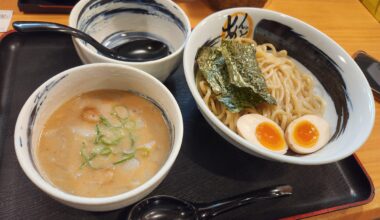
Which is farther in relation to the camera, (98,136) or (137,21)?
(137,21)

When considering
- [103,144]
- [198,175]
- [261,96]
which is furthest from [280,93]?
[103,144]

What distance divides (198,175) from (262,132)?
0.91ft

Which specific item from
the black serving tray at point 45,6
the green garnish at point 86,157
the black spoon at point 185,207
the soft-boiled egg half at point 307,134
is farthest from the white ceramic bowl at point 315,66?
the black serving tray at point 45,6

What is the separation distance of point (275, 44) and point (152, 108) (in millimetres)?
695

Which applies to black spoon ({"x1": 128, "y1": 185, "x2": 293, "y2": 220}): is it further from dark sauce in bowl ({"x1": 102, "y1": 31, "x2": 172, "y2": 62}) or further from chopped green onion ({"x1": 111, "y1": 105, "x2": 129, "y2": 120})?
dark sauce in bowl ({"x1": 102, "y1": 31, "x2": 172, "y2": 62})

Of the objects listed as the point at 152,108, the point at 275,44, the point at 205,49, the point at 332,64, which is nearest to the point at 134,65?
the point at 152,108

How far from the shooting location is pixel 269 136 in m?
1.09

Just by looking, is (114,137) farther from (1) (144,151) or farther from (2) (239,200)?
(2) (239,200)

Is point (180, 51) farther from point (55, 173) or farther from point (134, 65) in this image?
point (55, 173)

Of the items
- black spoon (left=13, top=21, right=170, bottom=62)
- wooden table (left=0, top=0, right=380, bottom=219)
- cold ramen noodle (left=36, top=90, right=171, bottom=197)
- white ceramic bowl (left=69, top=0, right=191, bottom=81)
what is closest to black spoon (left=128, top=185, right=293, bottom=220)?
cold ramen noodle (left=36, top=90, right=171, bottom=197)

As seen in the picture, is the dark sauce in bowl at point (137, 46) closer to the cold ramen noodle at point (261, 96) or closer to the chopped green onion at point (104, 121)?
the cold ramen noodle at point (261, 96)

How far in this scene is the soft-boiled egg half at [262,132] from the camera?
106cm

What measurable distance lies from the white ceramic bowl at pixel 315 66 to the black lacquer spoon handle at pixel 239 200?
12 centimetres

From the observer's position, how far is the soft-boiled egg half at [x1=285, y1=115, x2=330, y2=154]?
107 cm
